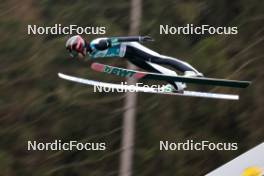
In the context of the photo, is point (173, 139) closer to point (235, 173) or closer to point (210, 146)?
point (210, 146)

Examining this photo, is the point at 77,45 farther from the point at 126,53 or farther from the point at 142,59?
the point at 142,59

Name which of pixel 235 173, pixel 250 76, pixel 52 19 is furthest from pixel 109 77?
pixel 235 173
